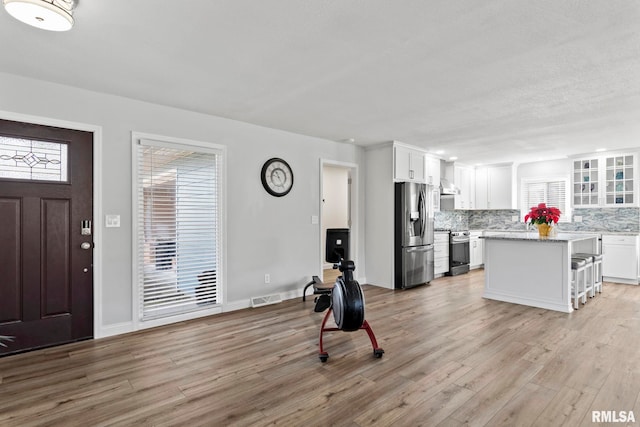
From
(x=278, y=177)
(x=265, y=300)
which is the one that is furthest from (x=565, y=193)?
(x=265, y=300)

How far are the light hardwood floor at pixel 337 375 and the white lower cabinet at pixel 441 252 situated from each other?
263 centimetres

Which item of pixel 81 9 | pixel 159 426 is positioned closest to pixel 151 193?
pixel 81 9

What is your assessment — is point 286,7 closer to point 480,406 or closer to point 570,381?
point 480,406

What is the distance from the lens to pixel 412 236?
569 cm

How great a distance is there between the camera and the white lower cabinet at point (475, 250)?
24.5 feet

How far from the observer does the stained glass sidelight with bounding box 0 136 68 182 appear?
9.66 feet

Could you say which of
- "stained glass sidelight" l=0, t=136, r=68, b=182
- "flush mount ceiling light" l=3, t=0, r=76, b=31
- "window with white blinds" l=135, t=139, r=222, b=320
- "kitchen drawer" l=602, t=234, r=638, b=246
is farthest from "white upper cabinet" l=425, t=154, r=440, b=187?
"flush mount ceiling light" l=3, t=0, r=76, b=31

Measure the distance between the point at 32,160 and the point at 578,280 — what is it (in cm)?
630

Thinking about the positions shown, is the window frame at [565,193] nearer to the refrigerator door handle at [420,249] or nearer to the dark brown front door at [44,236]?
the refrigerator door handle at [420,249]

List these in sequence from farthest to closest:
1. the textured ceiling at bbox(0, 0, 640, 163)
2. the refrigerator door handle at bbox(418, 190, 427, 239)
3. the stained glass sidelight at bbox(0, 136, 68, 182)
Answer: the refrigerator door handle at bbox(418, 190, 427, 239), the stained glass sidelight at bbox(0, 136, 68, 182), the textured ceiling at bbox(0, 0, 640, 163)

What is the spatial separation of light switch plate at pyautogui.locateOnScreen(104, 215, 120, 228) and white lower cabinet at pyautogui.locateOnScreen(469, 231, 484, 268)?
6.70 meters

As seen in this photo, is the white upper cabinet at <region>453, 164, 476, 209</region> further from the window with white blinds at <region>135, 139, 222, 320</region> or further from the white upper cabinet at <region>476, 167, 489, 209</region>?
the window with white blinds at <region>135, 139, 222, 320</region>

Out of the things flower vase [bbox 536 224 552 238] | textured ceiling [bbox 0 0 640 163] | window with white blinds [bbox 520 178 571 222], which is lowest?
flower vase [bbox 536 224 552 238]

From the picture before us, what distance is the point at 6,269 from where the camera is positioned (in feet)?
9.70
